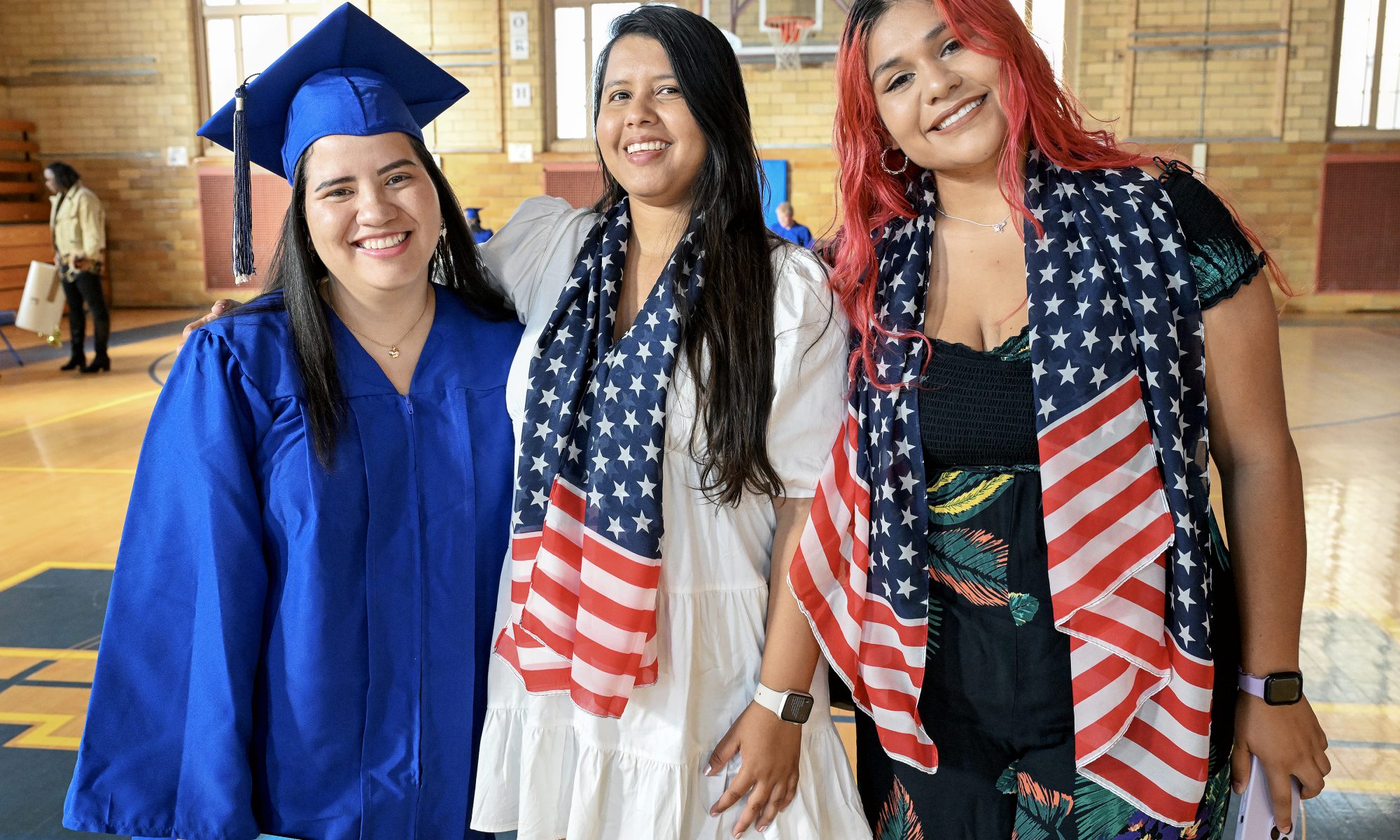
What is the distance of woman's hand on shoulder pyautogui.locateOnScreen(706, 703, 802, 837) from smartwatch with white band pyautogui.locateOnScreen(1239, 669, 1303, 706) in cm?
64

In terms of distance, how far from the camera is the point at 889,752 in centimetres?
152

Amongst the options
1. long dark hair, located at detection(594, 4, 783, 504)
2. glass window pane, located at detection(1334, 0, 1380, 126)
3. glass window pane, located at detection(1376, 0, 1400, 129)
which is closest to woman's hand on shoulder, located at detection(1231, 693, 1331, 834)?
long dark hair, located at detection(594, 4, 783, 504)

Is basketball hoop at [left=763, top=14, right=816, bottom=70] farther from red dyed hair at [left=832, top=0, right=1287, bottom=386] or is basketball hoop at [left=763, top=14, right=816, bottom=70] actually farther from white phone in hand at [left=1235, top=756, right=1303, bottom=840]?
white phone in hand at [left=1235, top=756, right=1303, bottom=840]

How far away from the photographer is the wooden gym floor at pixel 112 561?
2938 mm

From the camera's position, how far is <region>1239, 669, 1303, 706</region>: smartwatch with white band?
1.44m

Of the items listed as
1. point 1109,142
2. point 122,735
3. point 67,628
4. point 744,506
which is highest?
point 1109,142

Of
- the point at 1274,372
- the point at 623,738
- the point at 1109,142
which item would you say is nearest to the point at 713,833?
the point at 623,738

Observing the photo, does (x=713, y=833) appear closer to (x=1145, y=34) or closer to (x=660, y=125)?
(x=660, y=125)

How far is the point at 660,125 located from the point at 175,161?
1534cm

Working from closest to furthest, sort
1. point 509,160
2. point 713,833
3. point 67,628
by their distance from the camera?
point 713,833
point 67,628
point 509,160

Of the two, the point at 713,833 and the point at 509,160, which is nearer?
the point at 713,833

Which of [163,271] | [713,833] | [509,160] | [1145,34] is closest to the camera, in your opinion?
[713,833]

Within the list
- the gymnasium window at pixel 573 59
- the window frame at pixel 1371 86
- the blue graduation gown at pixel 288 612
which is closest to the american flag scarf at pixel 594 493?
the blue graduation gown at pixel 288 612

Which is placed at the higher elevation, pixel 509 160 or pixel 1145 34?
pixel 1145 34
